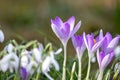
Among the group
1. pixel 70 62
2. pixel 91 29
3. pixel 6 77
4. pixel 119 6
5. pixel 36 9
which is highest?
pixel 36 9

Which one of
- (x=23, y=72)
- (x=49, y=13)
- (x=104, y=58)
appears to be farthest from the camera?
(x=49, y=13)

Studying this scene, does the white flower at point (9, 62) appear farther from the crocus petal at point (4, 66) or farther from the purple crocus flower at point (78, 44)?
the purple crocus flower at point (78, 44)

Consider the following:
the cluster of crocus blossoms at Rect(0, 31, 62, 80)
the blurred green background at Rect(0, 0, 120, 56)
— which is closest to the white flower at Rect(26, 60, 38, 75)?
the cluster of crocus blossoms at Rect(0, 31, 62, 80)

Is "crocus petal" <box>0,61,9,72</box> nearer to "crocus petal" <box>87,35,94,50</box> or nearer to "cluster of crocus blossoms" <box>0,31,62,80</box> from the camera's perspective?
"cluster of crocus blossoms" <box>0,31,62,80</box>

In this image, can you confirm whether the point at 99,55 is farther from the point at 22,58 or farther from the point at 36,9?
the point at 36,9

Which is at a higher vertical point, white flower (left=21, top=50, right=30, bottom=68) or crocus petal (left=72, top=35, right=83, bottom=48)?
white flower (left=21, top=50, right=30, bottom=68)

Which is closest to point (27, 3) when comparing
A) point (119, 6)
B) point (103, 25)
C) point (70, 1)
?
point (70, 1)

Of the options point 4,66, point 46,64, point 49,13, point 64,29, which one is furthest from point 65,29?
point 49,13

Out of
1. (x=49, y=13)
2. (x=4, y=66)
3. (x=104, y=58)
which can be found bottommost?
(x=104, y=58)

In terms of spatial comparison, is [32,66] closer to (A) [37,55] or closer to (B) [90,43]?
(A) [37,55]
